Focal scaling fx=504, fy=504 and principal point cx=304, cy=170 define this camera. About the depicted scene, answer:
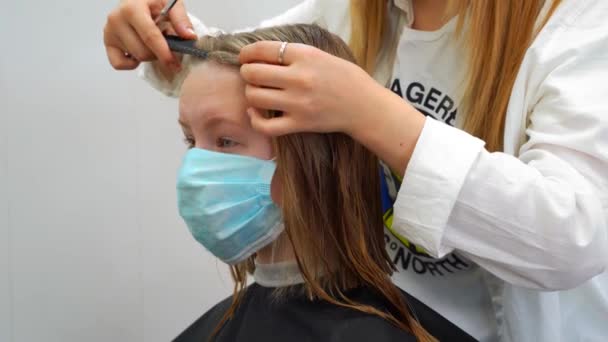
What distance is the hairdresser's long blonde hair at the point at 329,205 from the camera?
2.73 feet

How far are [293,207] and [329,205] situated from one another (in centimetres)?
8

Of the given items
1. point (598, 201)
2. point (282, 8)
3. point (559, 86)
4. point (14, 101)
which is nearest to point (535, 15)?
point (559, 86)

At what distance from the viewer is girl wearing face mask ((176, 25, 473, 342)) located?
832 mm

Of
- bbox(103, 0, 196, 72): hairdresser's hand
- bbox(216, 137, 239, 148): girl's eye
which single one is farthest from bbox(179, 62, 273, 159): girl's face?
bbox(103, 0, 196, 72): hairdresser's hand

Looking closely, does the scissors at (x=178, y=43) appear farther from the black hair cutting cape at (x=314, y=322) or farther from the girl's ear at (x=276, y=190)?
the black hair cutting cape at (x=314, y=322)

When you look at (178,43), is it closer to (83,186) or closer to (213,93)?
(213,93)

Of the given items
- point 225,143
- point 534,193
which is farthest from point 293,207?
point 534,193

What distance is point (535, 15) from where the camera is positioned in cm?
82

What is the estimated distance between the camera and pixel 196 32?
1.09 meters

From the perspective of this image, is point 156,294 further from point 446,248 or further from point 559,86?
point 559,86

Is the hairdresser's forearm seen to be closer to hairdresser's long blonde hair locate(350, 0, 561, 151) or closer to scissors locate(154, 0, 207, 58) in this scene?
hairdresser's long blonde hair locate(350, 0, 561, 151)

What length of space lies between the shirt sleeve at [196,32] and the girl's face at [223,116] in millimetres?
147

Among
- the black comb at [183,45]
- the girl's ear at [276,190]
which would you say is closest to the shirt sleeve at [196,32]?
the black comb at [183,45]

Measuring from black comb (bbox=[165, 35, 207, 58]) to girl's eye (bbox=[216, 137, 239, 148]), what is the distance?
0.16 m
